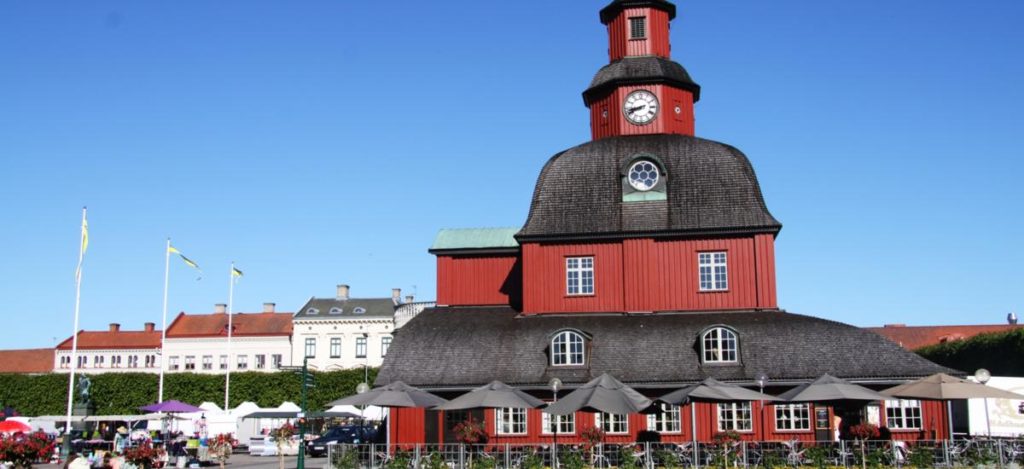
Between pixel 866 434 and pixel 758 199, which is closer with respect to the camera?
pixel 866 434

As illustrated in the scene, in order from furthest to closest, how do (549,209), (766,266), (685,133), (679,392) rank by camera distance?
(685,133) < (549,209) < (766,266) < (679,392)

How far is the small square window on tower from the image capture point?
139ft

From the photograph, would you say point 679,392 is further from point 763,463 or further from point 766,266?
point 766,266

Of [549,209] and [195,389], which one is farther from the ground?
[549,209]

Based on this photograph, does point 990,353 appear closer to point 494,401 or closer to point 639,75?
point 639,75

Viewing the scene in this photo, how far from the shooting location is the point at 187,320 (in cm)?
8756

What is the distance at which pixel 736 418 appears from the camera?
108 feet

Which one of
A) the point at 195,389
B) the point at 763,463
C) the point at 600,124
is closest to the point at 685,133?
the point at 600,124

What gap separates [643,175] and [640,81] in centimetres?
528

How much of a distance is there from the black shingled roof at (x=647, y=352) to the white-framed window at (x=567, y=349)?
1.15 ft

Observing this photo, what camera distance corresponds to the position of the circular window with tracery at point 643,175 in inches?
1468

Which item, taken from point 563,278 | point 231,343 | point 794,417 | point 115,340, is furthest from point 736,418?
point 115,340

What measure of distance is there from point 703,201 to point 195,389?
45556 mm

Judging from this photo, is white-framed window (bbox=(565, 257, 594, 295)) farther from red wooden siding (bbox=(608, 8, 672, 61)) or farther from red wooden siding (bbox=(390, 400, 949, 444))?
red wooden siding (bbox=(608, 8, 672, 61))
